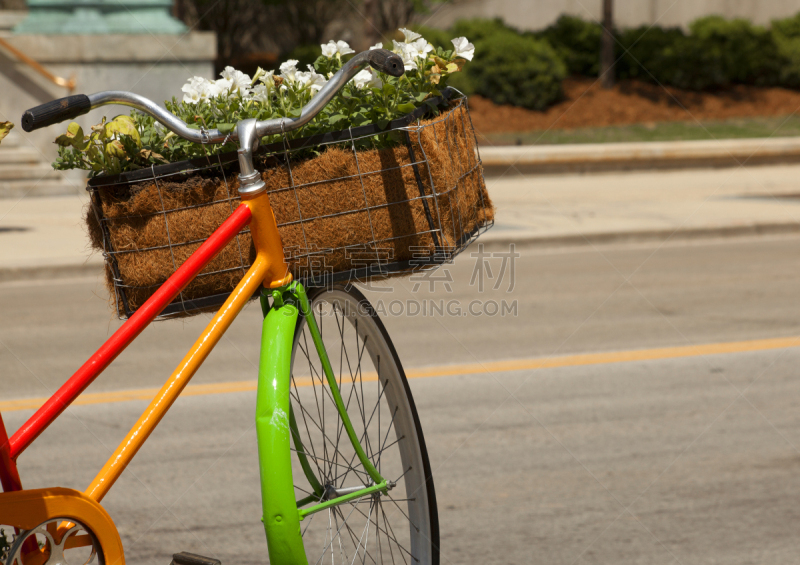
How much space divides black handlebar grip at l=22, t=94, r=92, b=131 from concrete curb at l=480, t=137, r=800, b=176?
12572 mm

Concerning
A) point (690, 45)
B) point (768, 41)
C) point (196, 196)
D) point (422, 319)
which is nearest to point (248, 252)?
point (196, 196)

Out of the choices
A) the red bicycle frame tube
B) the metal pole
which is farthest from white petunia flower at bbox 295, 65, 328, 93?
the metal pole

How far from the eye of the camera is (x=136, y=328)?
7.11ft

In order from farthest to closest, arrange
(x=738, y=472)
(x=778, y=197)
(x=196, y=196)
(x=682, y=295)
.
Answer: (x=778, y=197), (x=682, y=295), (x=738, y=472), (x=196, y=196)

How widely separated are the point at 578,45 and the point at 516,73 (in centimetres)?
313

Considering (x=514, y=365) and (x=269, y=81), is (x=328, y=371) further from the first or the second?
(x=514, y=365)

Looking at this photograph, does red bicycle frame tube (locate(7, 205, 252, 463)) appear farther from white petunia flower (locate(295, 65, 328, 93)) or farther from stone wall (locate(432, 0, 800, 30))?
stone wall (locate(432, 0, 800, 30))

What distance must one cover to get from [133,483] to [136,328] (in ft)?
7.49

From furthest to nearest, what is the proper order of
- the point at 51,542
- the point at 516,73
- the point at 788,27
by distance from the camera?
1. the point at 788,27
2. the point at 516,73
3. the point at 51,542

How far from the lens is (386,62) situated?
2172mm

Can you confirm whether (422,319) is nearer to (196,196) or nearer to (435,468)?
(435,468)

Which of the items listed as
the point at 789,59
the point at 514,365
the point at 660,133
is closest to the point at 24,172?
the point at 514,365

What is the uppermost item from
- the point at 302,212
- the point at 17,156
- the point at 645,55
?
the point at 302,212

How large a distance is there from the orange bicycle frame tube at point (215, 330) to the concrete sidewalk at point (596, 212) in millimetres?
7786
